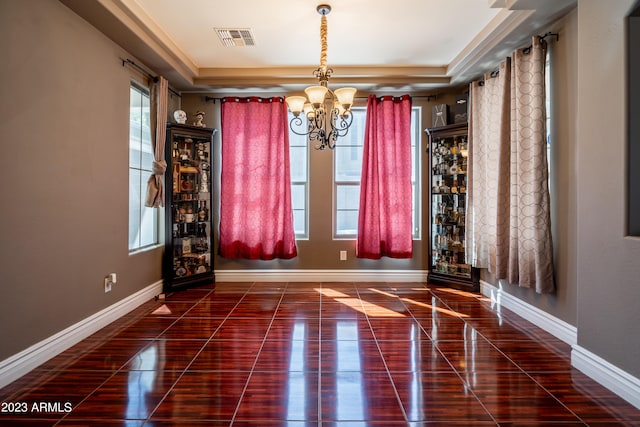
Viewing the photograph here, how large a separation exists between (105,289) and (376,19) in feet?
11.5

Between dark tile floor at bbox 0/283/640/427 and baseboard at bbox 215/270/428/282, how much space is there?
1369 mm

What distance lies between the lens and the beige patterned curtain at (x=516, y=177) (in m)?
3.32

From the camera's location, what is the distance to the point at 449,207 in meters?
5.11

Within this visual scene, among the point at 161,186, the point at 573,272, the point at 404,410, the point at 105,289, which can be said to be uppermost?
the point at 161,186

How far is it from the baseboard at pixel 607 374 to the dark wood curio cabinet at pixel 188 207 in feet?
13.5

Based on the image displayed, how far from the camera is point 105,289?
11.6 ft

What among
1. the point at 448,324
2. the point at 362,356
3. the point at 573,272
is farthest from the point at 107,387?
the point at 573,272

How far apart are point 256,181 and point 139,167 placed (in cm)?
149

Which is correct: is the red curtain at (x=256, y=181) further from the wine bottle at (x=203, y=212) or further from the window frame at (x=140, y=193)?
the window frame at (x=140, y=193)

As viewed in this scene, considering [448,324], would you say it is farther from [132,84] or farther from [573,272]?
[132,84]

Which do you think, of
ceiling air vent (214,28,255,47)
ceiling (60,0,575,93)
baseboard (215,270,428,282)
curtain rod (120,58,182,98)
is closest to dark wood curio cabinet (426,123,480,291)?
baseboard (215,270,428,282)

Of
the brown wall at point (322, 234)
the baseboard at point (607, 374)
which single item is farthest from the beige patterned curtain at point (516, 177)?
the brown wall at point (322, 234)

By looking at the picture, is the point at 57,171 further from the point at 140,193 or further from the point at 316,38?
the point at 316,38

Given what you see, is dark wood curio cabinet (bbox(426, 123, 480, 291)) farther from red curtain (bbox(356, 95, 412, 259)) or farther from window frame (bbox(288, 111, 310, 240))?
window frame (bbox(288, 111, 310, 240))
